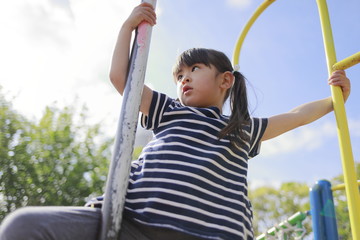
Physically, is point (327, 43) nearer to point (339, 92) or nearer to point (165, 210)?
point (339, 92)

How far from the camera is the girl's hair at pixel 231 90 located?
49.6 inches

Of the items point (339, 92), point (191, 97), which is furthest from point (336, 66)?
point (191, 97)

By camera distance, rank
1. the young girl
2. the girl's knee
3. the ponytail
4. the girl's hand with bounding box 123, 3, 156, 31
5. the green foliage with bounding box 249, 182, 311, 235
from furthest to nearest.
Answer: the green foliage with bounding box 249, 182, 311, 235
the ponytail
the girl's hand with bounding box 123, 3, 156, 31
the young girl
the girl's knee

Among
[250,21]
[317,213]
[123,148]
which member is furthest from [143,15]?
[317,213]

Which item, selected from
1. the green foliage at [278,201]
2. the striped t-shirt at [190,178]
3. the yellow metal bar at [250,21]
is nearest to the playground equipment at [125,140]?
the striped t-shirt at [190,178]

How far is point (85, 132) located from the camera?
10.9 metres

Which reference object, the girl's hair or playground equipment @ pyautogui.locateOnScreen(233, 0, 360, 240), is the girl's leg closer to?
the girl's hair

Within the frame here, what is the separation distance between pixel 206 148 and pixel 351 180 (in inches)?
25.6

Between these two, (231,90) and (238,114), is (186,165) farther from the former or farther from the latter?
(231,90)

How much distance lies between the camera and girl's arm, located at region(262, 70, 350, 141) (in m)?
1.41

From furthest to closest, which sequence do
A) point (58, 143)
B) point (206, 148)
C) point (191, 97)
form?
point (58, 143), point (191, 97), point (206, 148)

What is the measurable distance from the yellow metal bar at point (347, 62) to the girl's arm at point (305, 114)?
0.02 metres

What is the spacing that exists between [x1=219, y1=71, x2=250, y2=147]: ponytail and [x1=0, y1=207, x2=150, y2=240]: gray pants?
541 mm

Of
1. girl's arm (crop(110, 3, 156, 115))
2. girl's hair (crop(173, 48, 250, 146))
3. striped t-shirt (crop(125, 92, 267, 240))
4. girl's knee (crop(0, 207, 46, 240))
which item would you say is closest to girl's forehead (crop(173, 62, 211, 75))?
girl's hair (crop(173, 48, 250, 146))
